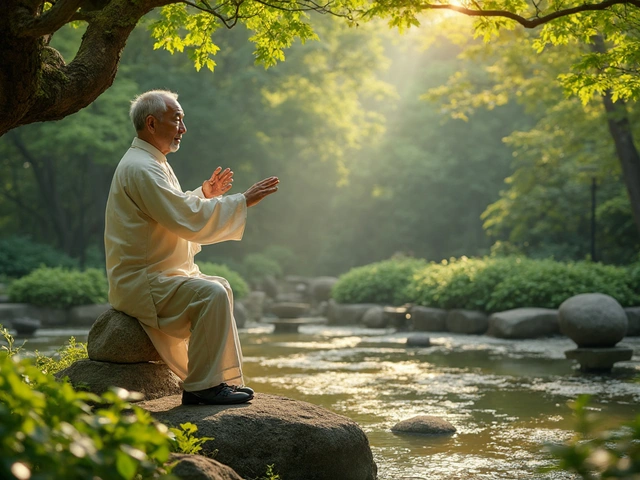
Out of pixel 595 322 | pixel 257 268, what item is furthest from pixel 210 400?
pixel 257 268

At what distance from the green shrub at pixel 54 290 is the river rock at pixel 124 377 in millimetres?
14623

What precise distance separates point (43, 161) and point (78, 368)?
27.2 m

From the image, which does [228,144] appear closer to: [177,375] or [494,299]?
[494,299]

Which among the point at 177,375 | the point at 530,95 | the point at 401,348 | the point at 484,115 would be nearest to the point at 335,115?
the point at 484,115

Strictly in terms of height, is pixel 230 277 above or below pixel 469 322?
above

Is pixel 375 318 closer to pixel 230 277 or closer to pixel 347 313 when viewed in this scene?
pixel 347 313

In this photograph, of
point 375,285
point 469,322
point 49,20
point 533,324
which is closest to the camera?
point 49,20

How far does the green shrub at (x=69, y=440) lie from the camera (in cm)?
213

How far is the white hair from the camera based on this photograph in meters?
5.32

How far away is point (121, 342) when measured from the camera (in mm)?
5324

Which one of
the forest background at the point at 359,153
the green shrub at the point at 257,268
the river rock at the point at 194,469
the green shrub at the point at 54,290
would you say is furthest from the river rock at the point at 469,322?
the green shrub at the point at 257,268

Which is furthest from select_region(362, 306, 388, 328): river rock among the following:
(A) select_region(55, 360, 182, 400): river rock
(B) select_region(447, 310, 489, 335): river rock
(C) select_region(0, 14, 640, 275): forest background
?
(A) select_region(55, 360, 182, 400): river rock

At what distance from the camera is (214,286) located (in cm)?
503

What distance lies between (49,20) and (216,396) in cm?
251
